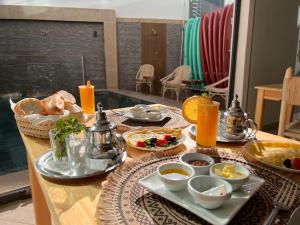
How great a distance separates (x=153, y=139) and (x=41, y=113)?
0.46 m

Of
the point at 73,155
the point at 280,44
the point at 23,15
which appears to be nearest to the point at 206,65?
the point at 280,44

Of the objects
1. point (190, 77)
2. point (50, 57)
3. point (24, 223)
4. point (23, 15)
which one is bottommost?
point (24, 223)

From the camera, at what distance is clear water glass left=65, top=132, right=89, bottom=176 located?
2.09 feet

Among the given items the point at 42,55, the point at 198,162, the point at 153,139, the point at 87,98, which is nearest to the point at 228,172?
the point at 198,162

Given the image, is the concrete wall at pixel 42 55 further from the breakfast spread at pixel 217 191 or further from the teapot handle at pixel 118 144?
the breakfast spread at pixel 217 191

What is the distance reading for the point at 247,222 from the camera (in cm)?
42

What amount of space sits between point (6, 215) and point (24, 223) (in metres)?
0.16

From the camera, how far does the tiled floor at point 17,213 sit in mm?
1434

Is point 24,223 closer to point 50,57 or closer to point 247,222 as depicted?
point 247,222

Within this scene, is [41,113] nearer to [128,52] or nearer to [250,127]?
[250,127]

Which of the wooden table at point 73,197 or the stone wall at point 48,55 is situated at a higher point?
the stone wall at point 48,55

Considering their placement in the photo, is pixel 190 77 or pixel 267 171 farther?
pixel 190 77

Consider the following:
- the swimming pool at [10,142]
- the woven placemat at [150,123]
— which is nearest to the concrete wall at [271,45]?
the swimming pool at [10,142]

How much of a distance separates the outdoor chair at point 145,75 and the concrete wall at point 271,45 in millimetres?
2642
